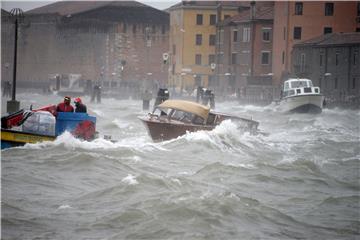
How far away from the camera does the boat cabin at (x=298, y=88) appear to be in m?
44.8

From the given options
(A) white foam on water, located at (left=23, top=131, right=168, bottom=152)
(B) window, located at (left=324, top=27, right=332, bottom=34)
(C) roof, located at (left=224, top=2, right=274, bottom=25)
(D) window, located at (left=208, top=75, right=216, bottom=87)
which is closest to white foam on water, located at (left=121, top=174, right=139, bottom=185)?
(A) white foam on water, located at (left=23, top=131, right=168, bottom=152)

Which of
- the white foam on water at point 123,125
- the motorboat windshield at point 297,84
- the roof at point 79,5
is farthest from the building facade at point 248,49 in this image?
the white foam on water at point 123,125

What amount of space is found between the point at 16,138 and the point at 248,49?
160ft

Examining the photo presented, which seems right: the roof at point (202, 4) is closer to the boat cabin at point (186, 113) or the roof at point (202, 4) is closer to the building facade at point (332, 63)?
the building facade at point (332, 63)

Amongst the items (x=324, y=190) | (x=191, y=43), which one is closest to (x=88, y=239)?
(x=324, y=190)

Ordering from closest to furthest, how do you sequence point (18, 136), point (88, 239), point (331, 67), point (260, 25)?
1. point (88, 239)
2. point (18, 136)
3. point (331, 67)
4. point (260, 25)

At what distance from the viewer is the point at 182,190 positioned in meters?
15.2

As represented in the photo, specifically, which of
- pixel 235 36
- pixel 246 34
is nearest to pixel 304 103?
pixel 246 34

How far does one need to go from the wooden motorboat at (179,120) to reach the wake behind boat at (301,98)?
1927 cm

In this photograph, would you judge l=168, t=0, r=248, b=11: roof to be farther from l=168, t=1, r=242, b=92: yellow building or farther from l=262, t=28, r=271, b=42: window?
l=262, t=28, r=271, b=42: window

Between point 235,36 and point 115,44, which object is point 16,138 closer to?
point 235,36

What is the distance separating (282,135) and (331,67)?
26.0m

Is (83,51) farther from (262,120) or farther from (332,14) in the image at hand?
(262,120)

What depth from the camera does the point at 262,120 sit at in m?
41.2
